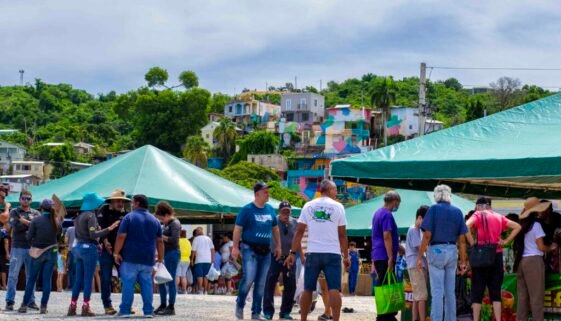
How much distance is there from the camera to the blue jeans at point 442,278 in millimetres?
11688

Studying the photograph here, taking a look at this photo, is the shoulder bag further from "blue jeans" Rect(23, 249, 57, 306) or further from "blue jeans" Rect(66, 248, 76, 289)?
"blue jeans" Rect(66, 248, 76, 289)

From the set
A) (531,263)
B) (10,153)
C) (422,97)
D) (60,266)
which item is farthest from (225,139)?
(531,263)

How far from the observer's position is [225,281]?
24.9 meters

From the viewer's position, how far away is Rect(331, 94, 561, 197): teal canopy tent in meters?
11.7

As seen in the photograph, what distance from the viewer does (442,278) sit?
11.8 meters

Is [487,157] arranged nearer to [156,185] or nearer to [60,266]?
[156,185]

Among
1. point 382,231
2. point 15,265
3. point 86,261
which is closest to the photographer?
point 382,231

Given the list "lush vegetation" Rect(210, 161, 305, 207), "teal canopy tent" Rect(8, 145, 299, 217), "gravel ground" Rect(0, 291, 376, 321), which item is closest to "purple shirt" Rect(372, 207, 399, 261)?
"gravel ground" Rect(0, 291, 376, 321)

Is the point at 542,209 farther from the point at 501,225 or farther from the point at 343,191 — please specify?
the point at 343,191

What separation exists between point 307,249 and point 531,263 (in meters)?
2.47

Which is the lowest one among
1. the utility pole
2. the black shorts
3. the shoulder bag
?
the black shorts

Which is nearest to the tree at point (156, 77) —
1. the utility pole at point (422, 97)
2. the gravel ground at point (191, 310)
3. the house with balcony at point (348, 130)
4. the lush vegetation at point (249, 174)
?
the house with balcony at point (348, 130)

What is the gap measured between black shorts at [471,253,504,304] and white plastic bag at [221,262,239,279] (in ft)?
42.1

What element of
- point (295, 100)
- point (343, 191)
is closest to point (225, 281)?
point (343, 191)
